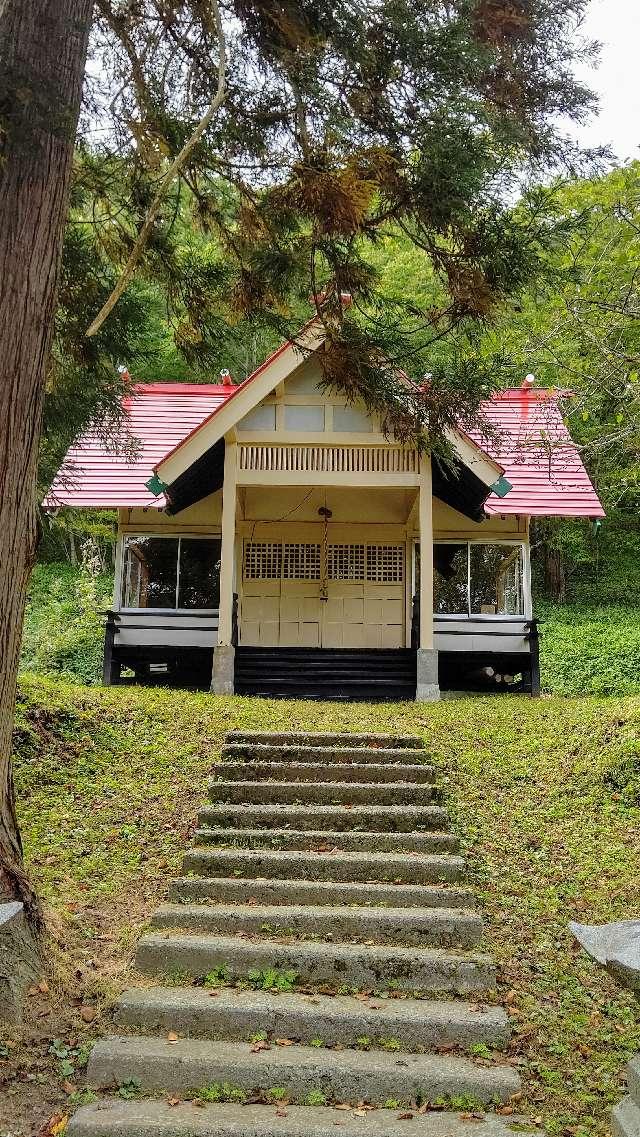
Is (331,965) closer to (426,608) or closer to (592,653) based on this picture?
(426,608)

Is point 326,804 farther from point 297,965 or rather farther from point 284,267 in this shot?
point 284,267

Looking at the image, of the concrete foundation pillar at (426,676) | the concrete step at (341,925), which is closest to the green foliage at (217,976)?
the concrete step at (341,925)

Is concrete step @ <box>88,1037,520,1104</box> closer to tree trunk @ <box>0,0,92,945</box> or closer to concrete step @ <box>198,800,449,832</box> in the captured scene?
tree trunk @ <box>0,0,92,945</box>

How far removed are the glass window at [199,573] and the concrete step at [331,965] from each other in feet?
31.1

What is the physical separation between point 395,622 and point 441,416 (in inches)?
357

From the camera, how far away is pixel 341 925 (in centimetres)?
545

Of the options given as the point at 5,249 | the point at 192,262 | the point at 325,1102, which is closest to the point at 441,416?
the point at 192,262

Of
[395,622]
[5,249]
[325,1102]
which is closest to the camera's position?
[325,1102]

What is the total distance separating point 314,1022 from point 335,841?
1.97 m

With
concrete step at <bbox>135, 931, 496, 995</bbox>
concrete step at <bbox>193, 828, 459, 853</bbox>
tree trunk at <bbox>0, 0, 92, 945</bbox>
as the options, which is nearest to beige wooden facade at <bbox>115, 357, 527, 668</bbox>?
concrete step at <bbox>193, 828, 459, 853</bbox>

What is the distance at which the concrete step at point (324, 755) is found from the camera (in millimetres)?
8141

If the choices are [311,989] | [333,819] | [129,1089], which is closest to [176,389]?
[333,819]

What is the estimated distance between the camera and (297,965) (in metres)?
5.07

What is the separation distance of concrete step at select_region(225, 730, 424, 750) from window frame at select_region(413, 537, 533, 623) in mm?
5480
